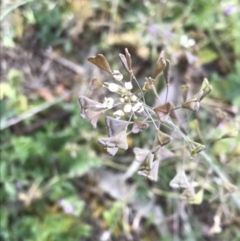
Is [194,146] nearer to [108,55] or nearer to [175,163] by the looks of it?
[175,163]

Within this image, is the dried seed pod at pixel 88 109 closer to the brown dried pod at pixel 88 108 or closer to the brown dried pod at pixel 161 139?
the brown dried pod at pixel 88 108

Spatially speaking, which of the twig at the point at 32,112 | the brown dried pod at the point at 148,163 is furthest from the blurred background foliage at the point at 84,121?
the brown dried pod at the point at 148,163

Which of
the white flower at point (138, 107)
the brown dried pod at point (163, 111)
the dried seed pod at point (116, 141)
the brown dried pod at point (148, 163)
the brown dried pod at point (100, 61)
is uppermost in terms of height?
the brown dried pod at point (100, 61)

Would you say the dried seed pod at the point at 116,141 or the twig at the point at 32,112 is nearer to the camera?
the dried seed pod at the point at 116,141

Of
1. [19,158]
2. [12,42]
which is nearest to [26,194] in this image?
[19,158]

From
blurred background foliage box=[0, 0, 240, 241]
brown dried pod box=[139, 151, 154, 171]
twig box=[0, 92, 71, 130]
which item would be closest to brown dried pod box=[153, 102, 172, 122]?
brown dried pod box=[139, 151, 154, 171]

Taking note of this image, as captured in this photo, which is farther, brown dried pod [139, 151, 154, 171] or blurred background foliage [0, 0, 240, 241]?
blurred background foliage [0, 0, 240, 241]

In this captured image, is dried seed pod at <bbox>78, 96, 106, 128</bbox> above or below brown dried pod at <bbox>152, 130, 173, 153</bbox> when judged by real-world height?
above

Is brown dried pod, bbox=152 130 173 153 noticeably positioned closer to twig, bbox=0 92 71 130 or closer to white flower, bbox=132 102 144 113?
white flower, bbox=132 102 144 113
